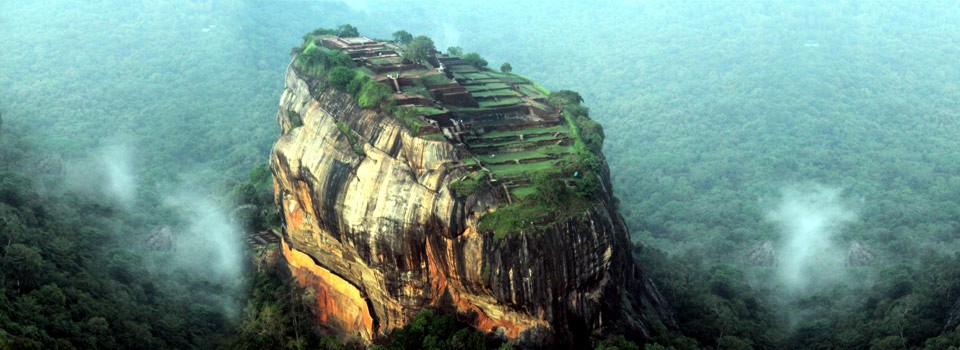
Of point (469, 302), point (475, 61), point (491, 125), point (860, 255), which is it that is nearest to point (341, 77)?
point (491, 125)

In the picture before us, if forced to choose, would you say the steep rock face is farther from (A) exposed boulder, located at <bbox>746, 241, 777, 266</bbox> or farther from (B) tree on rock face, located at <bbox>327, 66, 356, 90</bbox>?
(A) exposed boulder, located at <bbox>746, 241, 777, 266</bbox>

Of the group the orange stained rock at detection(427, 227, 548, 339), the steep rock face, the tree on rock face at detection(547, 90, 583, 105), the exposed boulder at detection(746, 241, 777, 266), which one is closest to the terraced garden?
the tree on rock face at detection(547, 90, 583, 105)

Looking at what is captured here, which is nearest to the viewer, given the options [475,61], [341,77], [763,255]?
[341,77]

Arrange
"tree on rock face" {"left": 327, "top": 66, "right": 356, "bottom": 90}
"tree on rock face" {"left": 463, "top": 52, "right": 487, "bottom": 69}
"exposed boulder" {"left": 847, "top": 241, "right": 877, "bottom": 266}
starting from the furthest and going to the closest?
"exposed boulder" {"left": 847, "top": 241, "right": 877, "bottom": 266}
"tree on rock face" {"left": 463, "top": 52, "right": 487, "bottom": 69}
"tree on rock face" {"left": 327, "top": 66, "right": 356, "bottom": 90}

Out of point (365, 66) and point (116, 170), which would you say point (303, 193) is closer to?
point (365, 66)

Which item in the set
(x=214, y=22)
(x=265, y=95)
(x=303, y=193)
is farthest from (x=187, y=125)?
(x=303, y=193)

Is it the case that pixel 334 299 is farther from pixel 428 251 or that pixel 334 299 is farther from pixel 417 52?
pixel 417 52
